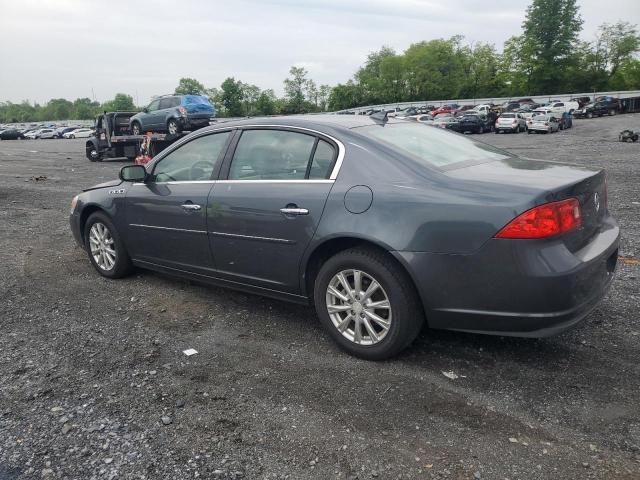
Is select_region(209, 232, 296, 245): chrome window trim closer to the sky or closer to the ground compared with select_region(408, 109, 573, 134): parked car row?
closer to the ground

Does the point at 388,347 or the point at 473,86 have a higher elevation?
the point at 473,86

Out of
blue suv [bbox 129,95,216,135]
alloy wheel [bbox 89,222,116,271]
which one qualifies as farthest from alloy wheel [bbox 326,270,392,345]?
blue suv [bbox 129,95,216,135]

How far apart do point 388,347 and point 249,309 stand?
1.57 metres

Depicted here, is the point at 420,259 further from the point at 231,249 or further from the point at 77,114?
the point at 77,114

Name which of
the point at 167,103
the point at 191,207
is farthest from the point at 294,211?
the point at 167,103

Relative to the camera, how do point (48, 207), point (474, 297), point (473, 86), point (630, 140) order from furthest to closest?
point (473, 86)
point (630, 140)
point (48, 207)
point (474, 297)

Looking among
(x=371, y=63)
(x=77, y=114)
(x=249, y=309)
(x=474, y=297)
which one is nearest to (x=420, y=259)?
(x=474, y=297)

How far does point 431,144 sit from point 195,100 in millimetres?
18737

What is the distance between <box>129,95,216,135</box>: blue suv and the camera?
20.5m

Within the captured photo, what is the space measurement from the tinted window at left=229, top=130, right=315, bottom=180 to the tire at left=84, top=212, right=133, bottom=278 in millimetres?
1724

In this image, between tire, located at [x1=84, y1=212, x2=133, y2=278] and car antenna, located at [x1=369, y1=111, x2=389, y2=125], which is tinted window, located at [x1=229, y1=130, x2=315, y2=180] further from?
tire, located at [x1=84, y1=212, x2=133, y2=278]

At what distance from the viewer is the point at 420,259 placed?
3.22 metres

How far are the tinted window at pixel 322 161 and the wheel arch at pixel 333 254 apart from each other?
0.47 meters

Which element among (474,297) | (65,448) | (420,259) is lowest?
(65,448)
